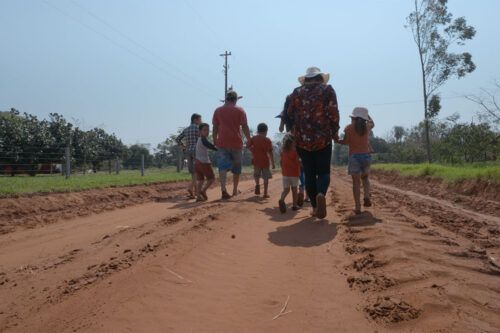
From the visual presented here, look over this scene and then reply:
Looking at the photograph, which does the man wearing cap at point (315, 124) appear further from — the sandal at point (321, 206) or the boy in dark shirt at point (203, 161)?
the boy in dark shirt at point (203, 161)

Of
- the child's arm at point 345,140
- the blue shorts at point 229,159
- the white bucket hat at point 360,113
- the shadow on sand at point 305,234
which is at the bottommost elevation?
the shadow on sand at point 305,234

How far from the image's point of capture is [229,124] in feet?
27.9

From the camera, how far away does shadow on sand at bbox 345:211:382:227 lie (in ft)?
17.2

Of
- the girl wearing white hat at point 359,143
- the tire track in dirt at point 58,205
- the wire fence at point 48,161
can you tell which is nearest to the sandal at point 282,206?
the girl wearing white hat at point 359,143

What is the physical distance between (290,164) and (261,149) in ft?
7.19

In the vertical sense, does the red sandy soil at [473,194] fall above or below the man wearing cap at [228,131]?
below

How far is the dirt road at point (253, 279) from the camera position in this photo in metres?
2.45

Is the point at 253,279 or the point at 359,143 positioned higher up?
the point at 359,143

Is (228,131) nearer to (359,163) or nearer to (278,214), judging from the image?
(278,214)

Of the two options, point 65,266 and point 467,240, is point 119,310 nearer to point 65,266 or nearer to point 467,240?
point 65,266

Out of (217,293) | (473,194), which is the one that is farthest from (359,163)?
(473,194)

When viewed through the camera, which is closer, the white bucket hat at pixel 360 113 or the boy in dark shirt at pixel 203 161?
the white bucket hat at pixel 360 113

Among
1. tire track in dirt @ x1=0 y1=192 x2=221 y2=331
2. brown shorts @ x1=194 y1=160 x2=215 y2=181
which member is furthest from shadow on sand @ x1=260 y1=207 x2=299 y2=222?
brown shorts @ x1=194 y1=160 x2=215 y2=181

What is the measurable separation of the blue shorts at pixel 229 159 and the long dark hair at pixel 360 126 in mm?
2834
